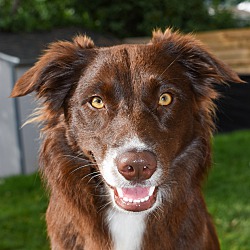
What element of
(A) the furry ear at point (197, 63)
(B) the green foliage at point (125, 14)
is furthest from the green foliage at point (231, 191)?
(B) the green foliage at point (125, 14)

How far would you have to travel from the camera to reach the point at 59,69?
3504 mm

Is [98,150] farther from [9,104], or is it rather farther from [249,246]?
[9,104]

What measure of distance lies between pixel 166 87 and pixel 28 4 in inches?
482

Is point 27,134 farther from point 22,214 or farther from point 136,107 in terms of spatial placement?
point 136,107

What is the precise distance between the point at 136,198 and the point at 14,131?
310 inches

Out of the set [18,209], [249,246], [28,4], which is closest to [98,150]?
[249,246]

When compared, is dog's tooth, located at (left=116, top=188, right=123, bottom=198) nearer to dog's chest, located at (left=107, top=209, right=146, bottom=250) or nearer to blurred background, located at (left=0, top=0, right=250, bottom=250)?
dog's chest, located at (left=107, top=209, right=146, bottom=250)

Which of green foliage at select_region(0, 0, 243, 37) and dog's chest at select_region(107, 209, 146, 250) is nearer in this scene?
dog's chest at select_region(107, 209, 146, 250)

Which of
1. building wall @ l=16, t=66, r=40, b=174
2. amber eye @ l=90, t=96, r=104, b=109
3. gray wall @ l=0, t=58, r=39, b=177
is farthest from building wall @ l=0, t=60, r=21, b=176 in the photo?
amber eye @ l=90, t=96, r=104, b=109

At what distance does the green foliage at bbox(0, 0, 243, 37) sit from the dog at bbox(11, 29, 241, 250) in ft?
35.5

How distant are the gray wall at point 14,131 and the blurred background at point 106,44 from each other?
→ 0.06 feet

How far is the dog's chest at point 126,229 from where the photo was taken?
137 inches

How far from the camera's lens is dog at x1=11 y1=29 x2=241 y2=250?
10.6 ft

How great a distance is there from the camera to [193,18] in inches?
606
